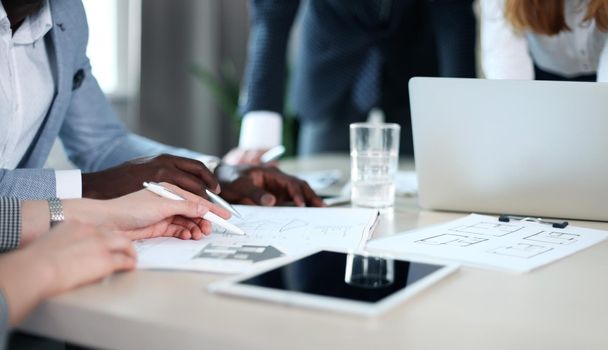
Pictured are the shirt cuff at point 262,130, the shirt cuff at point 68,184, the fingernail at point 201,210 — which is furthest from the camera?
the shirt cuff at point 262,130

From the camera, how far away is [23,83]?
3.94 feet

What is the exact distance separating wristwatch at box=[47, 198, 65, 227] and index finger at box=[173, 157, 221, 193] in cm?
26

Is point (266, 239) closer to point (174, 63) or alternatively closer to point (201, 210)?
point (201, 210)

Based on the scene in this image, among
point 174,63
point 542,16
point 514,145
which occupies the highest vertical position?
point 542,16

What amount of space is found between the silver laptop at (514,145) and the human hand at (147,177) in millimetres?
353

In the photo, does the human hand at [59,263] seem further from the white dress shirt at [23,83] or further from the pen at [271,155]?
the pen at [271,155]

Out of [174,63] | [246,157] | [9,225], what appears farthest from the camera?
[174,63]

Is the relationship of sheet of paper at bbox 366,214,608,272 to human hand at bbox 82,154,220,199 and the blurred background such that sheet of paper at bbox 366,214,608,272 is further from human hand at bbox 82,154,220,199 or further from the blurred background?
the blurred background

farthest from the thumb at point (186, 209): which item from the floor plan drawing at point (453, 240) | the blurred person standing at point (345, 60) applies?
the blurred person standing at point (345, 60)

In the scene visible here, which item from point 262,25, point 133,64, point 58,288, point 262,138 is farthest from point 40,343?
point 133,64

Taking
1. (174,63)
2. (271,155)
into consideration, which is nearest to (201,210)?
(271,155)

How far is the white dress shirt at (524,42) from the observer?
4.77ft

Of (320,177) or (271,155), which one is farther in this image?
(320,177)

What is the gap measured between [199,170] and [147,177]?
0.08 m
